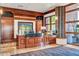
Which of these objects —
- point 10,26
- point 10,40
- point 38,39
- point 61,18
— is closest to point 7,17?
point 10,26

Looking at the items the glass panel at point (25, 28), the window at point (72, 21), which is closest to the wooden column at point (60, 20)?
the window at point (72, 21)

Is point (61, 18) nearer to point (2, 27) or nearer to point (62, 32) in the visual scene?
point (62, 32)

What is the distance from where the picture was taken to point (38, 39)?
11.2ft

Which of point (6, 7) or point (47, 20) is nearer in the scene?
point (6, 7)

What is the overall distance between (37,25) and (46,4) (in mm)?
630

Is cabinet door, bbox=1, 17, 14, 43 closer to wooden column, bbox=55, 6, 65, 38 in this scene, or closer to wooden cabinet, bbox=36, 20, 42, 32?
wooden cabinet, bbox=36, 20, 42, 32

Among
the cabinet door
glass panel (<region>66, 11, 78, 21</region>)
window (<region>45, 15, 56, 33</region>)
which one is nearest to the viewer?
the cabinet door

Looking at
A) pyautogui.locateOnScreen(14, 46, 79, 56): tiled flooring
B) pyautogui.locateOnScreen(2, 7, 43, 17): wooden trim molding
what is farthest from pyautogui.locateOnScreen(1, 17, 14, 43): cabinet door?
pyautogui.locateOnScreen(14, 46, 79, 56): tiled flooring

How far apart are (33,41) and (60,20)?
38.2 inches

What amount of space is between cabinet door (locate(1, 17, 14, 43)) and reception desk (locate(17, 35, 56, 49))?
0.25 metres

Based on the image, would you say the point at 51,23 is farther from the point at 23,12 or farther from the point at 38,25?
the point at 23,12

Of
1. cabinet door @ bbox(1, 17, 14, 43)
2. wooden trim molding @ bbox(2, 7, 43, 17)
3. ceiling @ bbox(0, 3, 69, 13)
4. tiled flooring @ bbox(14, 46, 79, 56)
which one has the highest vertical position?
ceiling @ bbox(0, 3, 69, 13)

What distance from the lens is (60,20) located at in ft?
10.9

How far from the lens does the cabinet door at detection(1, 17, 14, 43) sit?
3131mm
